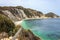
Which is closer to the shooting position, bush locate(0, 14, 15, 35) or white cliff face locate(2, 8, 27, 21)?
bush locate(0, 14, 15, 35)

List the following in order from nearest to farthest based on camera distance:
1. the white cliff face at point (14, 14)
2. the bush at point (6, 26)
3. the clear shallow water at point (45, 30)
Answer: the bush at point (6, 26) < the clear shallow water at point (45, 30) < the white cliff face at point (14, 14)

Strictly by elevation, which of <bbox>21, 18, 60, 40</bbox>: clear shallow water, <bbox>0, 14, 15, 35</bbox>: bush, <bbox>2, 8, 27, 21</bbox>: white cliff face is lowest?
<bbox>2, 8, 27, 21</bbox>: white cliff face

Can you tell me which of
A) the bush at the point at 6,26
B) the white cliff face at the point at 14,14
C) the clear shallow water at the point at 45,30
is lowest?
the white cliff face at the point at 14,14

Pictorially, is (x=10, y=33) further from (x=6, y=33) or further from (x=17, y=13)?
(x=17, y=13)

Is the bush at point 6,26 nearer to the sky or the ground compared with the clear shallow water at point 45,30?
nearer to the sky

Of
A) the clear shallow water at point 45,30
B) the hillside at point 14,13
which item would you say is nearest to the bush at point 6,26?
the clear shallow water at point 45,30

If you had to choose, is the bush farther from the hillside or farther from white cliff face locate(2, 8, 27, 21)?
white cliff face locate(2, 8, 27, 21)

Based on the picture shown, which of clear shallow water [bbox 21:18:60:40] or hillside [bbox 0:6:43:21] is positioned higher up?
clear shallow water [bbox 21:18:60:40]

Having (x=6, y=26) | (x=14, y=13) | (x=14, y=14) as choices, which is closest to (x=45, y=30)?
(x=6, y=26)

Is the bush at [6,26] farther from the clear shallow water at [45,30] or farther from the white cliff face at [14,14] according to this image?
the white cliff face at [14,14]

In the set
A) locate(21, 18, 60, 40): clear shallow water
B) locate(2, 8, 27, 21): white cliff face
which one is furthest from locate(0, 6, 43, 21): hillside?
locate(21, 18, 60, 40): clear shallow water

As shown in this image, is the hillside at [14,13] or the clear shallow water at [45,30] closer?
the clear shallow water at [45,30]

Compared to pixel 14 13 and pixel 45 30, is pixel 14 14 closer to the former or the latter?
pixel 14 13
